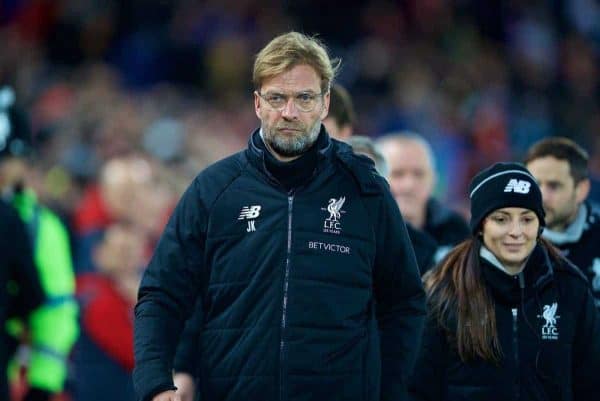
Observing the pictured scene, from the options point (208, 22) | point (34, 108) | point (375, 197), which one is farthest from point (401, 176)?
point (208, 22)

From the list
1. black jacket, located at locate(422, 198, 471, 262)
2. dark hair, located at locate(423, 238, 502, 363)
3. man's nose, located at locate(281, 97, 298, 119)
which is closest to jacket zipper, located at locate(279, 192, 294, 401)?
man's nose, located at locate(281, 97, 298, 119)

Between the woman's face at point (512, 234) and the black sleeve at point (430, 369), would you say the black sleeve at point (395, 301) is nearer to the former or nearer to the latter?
the black sleeve at point (430, 369)

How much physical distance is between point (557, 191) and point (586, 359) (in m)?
1.54

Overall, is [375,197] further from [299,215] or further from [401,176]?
[401,176]

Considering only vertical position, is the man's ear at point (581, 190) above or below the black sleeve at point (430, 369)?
above

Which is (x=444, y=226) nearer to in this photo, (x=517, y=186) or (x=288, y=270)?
(x=517, y=186)

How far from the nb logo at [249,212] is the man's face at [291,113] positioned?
0.72 ft

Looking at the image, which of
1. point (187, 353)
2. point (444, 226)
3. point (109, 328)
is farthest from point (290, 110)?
point (109, 328)

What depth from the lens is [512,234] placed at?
21.7 feet

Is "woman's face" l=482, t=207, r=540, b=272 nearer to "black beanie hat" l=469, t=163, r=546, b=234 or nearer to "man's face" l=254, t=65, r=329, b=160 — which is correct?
"black beanie hat" l=469, t=163, r=546, b=234

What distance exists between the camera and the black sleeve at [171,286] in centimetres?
573

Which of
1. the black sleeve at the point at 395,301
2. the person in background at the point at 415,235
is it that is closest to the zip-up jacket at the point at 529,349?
the black sleeve at the point at 395,301

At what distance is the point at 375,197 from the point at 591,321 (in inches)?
50.9

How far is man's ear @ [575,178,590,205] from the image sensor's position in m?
8.09
